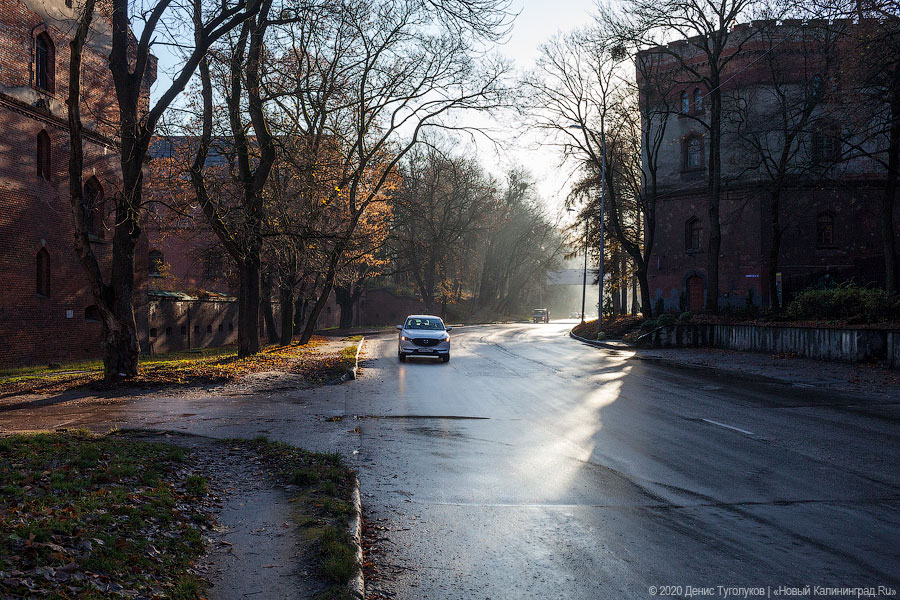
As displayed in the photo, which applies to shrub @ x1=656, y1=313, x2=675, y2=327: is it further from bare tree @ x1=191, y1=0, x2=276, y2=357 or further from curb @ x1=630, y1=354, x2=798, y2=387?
bare tree @ x1=191, y1=0, x2=276, y2=357

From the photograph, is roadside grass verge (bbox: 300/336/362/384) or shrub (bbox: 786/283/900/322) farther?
shrub (bbox: 786/283/900/322)

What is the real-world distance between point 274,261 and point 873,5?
20.3 meters

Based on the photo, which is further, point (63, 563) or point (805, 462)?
point (805, 462)

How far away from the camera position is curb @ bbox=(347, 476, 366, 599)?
169 inches

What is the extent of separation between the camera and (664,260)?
149 feet

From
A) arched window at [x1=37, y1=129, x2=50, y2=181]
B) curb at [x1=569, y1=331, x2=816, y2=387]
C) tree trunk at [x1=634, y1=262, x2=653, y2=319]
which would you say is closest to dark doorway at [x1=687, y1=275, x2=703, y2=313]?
tree trunk at [x1=634, y1=262, x2=653, y2=319]

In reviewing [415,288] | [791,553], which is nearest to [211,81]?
[791,553]

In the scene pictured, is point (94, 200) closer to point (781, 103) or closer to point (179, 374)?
point (179, 374)

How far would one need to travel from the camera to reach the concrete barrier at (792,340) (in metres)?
19.1

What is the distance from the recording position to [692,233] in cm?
4431

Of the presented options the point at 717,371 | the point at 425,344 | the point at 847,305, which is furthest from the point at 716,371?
the point at 425,344

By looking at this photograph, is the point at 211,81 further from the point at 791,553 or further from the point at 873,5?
the point at 791,553

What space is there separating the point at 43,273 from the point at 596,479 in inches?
920

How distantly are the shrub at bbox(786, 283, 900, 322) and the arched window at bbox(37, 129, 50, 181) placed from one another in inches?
1060
